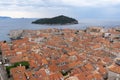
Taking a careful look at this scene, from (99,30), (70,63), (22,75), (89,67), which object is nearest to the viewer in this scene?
(22,75)

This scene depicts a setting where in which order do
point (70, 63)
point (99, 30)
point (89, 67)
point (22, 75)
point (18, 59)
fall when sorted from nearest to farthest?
point (22, 75) → point (89, 67) → point (70, 63) → point (18, 59) → point (99, 30)

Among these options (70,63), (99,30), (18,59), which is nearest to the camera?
(70,63)

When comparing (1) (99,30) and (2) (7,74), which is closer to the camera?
(2) (7,74)

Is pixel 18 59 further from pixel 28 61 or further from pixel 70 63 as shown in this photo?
pixel 70 63

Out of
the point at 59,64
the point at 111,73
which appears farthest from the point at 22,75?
the point at 111,73

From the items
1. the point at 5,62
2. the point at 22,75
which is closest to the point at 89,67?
the point at 22,75

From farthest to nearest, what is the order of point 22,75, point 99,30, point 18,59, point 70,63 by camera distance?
point 99,30 → point 18,59 → point 70,63 → point 22,75

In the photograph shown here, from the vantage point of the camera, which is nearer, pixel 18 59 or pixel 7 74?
pixel 7 74

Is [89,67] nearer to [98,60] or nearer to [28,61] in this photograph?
[98,60]
